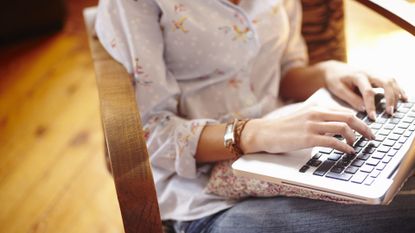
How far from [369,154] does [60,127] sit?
1507 millimetres

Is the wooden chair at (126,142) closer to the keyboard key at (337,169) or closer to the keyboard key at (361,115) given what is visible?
the keyboard key at (361,115)

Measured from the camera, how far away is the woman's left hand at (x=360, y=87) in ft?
2.98

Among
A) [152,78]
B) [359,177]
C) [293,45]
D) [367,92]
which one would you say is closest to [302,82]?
[293,45]

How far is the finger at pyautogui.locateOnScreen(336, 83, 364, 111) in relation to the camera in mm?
944

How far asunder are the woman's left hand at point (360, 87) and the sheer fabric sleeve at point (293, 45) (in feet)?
0.43

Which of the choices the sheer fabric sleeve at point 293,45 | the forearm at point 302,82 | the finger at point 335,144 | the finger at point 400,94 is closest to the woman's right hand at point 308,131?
the finger at point 335,144

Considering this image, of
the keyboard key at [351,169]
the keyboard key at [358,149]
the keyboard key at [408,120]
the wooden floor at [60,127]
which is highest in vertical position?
the keyboard key at [351,169]

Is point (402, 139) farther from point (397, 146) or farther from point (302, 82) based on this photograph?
point (302, 82)

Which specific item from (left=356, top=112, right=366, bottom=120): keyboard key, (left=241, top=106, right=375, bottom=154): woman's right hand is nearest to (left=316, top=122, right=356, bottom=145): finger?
(left=241, top=106, right=375, bottom=154): woman's right hand

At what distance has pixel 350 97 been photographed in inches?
38.0

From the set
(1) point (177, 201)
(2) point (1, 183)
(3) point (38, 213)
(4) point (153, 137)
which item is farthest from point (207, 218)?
(2) point (1, 183)

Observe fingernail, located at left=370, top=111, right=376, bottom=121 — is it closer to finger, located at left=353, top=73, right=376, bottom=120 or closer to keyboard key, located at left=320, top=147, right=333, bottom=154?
finger, located at left=353, top=73, right=376, bottom=120

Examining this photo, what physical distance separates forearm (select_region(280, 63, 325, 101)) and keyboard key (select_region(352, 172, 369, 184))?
1.16ft

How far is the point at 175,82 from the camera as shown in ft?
3.45
